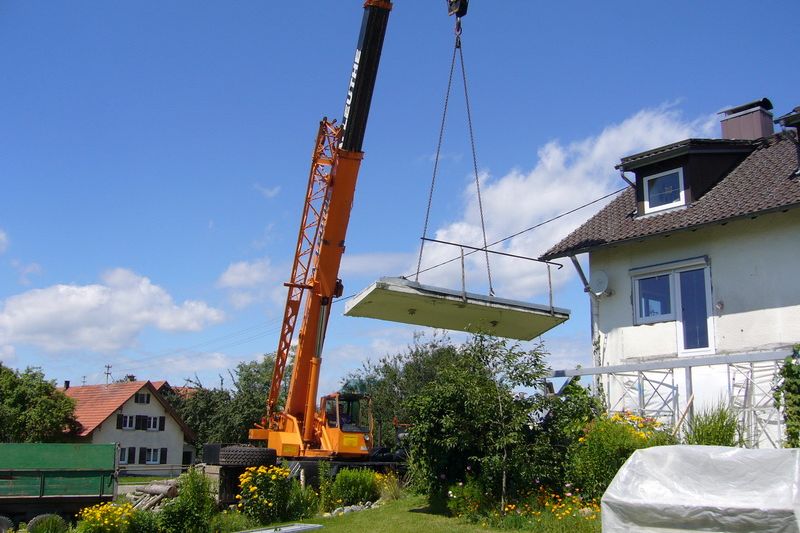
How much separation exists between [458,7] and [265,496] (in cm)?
1084

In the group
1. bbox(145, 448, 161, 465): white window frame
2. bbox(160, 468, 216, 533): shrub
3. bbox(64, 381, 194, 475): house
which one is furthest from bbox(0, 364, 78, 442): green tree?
bbox(160, 468, 216, 533): shrub

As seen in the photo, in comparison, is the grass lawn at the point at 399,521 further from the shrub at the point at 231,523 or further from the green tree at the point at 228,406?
the green tree at the point at 228,406

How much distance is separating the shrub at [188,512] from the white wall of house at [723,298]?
8.21 m

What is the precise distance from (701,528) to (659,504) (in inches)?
18.4

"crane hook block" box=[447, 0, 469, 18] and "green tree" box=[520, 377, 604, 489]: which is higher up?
"crane hook block" box=[447, 0, 469, 18]

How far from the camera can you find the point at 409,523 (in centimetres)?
1299

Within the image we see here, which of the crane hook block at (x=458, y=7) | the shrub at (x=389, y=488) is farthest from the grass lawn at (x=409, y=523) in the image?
the crane hook block at (x=458, y=7)

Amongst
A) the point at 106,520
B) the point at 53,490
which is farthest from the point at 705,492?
the point at 53,490

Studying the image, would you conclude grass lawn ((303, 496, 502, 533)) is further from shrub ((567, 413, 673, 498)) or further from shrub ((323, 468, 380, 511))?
shrub ((567, 413, 673, 498))

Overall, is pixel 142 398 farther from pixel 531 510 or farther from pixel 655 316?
pixel 531 510

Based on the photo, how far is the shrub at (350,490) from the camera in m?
17.2

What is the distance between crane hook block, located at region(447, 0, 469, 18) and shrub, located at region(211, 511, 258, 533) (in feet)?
36.8

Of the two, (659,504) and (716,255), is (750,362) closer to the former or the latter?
(716,255)

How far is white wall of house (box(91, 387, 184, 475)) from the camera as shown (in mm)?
49188
